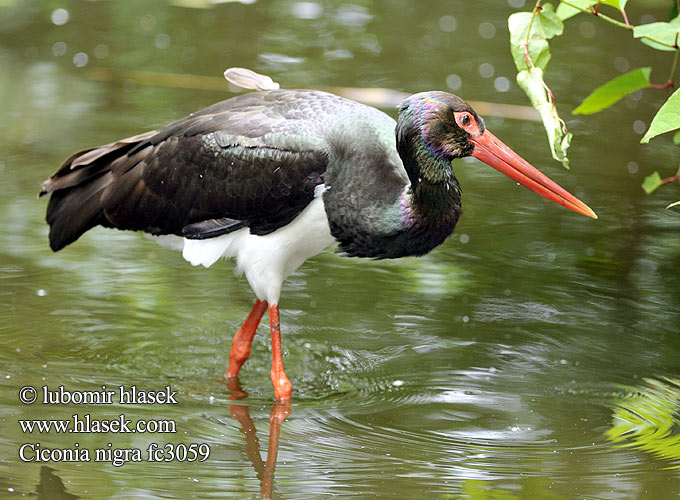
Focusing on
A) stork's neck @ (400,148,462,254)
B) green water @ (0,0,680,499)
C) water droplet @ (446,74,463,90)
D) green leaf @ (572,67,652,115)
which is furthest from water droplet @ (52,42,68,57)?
green leaf @ (572,67,652,115)

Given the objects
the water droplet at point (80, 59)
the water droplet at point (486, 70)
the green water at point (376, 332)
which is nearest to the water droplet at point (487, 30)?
the water droplet at point (486, 70)

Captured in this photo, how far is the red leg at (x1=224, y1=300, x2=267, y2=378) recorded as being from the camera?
5566mm

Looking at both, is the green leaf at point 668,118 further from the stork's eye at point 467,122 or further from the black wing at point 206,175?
the black wing at point 206,175

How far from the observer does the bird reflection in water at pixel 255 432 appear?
4484mm

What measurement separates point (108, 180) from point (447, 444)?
Result: 2106mm

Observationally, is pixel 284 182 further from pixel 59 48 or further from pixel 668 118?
pixel 59 48

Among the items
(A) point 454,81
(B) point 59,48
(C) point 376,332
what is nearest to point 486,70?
(A) point 454,81

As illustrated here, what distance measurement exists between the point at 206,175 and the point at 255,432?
4.08ft

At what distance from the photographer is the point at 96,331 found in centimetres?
579

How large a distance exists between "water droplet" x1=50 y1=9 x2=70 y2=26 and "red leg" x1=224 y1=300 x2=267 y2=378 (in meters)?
6.71

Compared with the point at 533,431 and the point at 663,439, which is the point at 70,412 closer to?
the point at 533,431

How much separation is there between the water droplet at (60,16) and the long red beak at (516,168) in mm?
7371

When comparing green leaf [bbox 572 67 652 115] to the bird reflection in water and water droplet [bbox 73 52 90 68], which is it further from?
water droplet [bbox 73 52 90 68]

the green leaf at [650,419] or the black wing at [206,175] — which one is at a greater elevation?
the black wing at [206,175]
